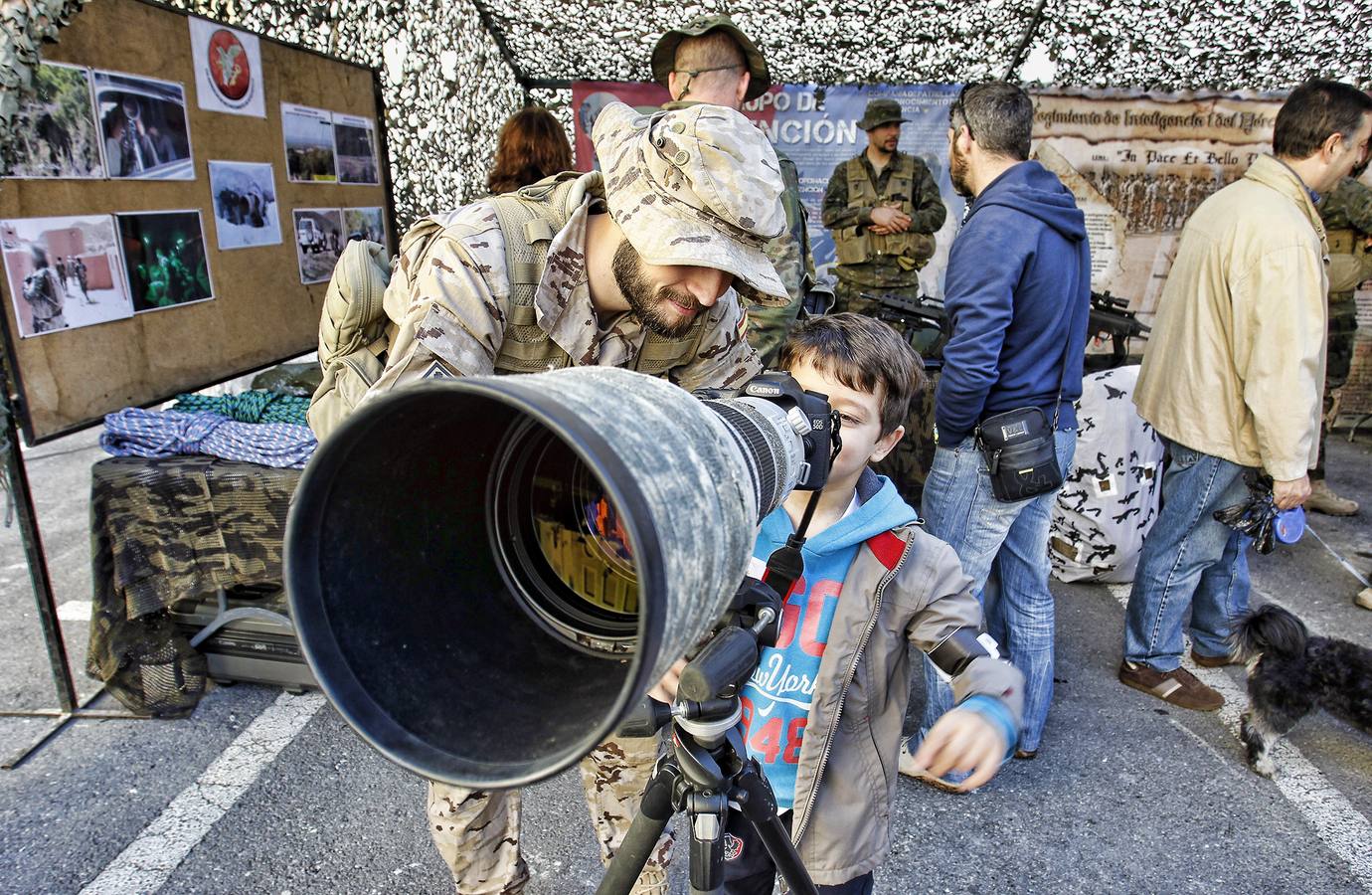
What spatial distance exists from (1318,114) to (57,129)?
395 cm

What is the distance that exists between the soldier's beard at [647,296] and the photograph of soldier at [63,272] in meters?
1.87

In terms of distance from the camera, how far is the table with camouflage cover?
2861mm

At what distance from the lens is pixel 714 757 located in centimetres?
113

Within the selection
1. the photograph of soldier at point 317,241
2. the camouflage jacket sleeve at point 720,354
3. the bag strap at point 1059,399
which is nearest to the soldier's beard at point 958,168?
the bag strap at point 1059,399

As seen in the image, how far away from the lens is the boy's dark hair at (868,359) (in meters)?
1.66

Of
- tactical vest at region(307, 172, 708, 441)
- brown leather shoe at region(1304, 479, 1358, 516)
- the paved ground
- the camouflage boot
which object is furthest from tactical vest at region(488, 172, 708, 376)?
brown leather shoe at region(1304, 479, 1358, 516)

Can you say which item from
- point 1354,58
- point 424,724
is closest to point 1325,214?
point 1354,58

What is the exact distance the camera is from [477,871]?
1.96 meters

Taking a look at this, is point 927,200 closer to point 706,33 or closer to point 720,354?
point 706,33

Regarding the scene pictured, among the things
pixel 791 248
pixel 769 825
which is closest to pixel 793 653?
pixel 769 825

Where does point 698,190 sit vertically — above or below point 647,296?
above

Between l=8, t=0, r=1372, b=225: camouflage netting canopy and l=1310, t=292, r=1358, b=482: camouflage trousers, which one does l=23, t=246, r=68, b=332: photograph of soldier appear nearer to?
l=8, t=0, r=1372, b=225: camouflage netting canopy

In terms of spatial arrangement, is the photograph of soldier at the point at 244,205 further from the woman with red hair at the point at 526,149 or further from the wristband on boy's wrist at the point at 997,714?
the wristband on boy's wrist at the point at 997,714

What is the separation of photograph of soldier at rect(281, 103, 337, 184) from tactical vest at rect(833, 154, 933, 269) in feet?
11.1
